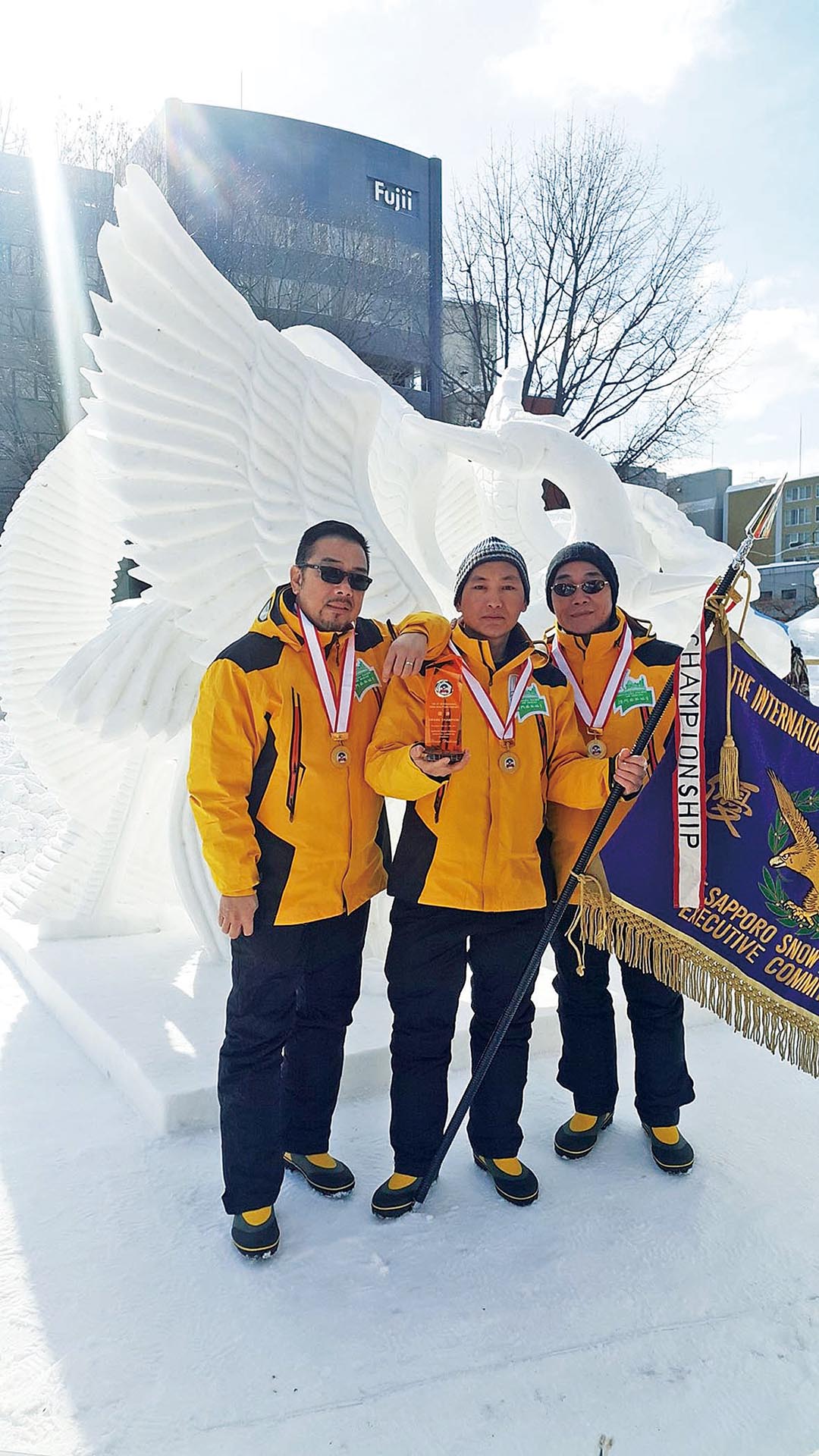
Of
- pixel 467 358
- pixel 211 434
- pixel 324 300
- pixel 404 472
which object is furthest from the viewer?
pixel 467 358

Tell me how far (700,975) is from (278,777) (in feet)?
3.39

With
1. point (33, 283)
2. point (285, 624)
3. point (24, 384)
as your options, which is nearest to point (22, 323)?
point (33, 283)

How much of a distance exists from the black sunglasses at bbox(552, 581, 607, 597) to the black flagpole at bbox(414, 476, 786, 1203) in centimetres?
28

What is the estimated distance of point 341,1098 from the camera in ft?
8.84

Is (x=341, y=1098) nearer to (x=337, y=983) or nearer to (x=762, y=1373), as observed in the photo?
(x=337, y=983)

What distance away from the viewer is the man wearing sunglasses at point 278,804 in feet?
6.47

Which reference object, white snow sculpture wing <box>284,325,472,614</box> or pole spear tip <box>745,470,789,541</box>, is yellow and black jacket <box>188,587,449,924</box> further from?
white snow sculpture wing <box>284,325,472,614</box>

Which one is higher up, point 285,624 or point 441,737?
point 285,624

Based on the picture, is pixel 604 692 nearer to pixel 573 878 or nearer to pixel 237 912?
pixel 573 878

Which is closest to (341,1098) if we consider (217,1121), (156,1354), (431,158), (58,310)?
(217,1121)

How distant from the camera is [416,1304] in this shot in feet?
A: 6.08

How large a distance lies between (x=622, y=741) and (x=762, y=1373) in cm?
127

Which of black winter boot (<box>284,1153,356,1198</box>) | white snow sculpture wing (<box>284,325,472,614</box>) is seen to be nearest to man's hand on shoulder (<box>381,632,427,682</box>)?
black winter boot (<box>284,1153,356,1198</box>)

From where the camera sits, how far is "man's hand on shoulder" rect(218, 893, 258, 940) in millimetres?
1966
